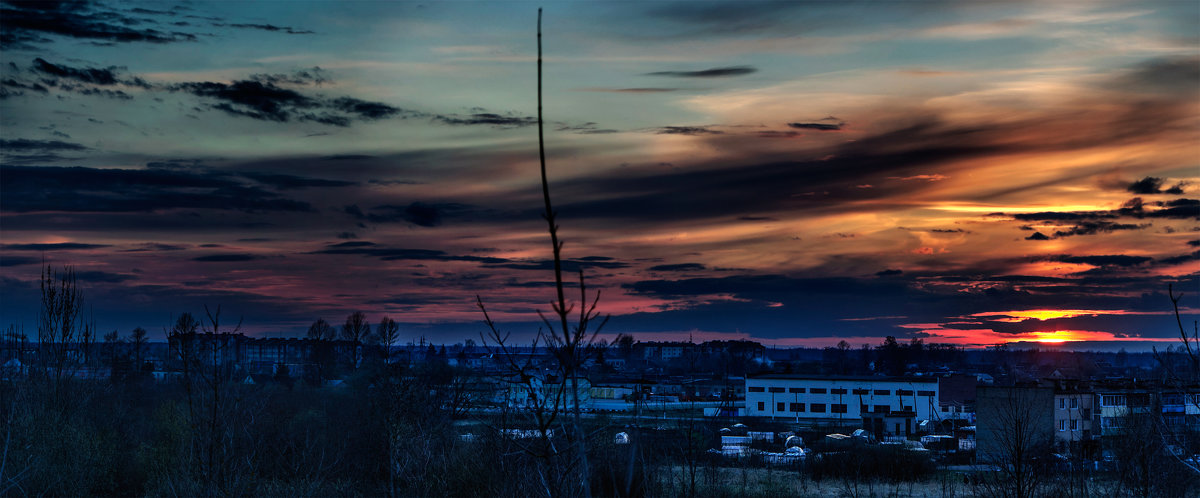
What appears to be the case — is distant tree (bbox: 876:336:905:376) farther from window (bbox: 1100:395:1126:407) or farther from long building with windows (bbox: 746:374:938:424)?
window (bbox: 1100:395:1126:407)

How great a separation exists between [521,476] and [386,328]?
5146 centimetres

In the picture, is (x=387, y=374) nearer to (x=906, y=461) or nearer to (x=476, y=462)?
(x=476, y=462)

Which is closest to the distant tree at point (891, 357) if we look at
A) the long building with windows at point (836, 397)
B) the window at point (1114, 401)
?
the long building with windows at point (836, 397)

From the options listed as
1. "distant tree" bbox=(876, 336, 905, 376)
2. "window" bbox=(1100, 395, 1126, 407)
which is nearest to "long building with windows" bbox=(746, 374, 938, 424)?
"window" bbox=(1100, 395, 1126, 407)

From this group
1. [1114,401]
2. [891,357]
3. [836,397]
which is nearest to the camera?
[1114,401]

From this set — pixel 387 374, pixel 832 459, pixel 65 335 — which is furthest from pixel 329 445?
pixel 832 459

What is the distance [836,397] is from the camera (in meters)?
82.0

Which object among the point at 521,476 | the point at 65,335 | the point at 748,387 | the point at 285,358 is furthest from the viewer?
the point at 285,358

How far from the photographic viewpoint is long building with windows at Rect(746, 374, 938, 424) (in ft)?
261

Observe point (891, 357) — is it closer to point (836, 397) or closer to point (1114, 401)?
point (836, 397)

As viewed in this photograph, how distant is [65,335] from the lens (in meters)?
30.8

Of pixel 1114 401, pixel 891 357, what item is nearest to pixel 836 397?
pixel 1114 401

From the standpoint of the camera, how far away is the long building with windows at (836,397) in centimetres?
7969

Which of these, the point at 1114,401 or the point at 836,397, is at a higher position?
the point at 1114,401
